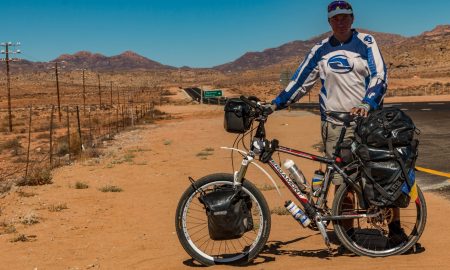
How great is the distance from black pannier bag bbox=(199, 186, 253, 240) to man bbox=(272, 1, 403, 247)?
916mm

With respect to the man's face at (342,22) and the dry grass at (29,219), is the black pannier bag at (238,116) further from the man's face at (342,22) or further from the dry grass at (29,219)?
the dry grass at (29,219)

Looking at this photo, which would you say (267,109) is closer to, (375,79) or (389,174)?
(375,79)

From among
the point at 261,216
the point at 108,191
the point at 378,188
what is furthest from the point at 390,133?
the point at 108,191

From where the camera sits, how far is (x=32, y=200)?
8.97 meters

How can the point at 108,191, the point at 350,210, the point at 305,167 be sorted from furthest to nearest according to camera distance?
the point at 305,167
the point at 108,191
the point at 350,210

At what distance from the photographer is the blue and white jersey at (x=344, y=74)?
15.6 feet

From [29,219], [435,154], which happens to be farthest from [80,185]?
[435,154]

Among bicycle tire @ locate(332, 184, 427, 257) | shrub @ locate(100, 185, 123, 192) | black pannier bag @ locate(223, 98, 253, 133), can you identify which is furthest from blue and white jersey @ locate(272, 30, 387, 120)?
shrub @ locate(100, 185, 123, 192)

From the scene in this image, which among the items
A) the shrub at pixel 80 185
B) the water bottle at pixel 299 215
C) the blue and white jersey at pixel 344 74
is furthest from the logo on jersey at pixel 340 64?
the shrub at pixel 80 185

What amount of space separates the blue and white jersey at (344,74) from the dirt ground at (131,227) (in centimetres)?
143

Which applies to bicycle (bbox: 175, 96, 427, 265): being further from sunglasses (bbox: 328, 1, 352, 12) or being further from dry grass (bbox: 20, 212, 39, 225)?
dry grass (bbox: 20, 212, 39, 225)

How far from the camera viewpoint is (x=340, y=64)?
4941 mm

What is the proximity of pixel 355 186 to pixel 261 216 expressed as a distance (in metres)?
0.87

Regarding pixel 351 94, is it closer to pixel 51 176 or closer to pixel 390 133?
pixel 390 133
